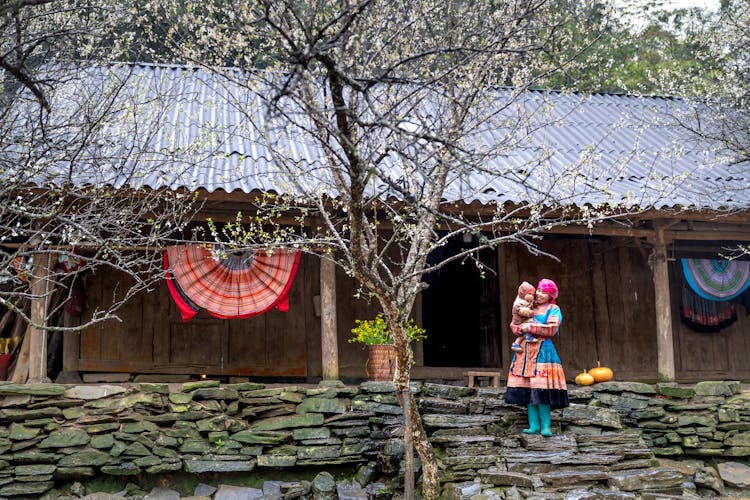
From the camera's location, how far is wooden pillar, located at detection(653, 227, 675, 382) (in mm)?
10211

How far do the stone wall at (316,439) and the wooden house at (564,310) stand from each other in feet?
2.64

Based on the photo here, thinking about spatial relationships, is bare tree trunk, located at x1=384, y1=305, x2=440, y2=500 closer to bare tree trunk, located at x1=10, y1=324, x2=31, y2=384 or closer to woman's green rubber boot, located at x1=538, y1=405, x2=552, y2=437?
woman's green rubber boot, located at x1=538, y1=405, x2=552, y2=437

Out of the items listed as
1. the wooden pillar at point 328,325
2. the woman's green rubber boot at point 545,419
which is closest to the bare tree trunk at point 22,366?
the wooden pillar at point 328,325

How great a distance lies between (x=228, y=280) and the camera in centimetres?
942

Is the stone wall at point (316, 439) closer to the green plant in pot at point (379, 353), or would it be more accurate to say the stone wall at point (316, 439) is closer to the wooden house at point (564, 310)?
the green plant in pot at point (379, 353)

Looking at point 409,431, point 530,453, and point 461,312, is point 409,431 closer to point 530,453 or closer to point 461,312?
Answer: point 530,453

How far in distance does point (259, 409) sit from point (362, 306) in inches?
104

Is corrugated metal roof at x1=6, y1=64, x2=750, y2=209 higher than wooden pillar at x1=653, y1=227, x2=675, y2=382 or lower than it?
higher

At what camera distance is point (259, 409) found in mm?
8898

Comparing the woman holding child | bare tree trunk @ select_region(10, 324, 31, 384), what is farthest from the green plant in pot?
bare tree trunk @ select_region(10, 324, 31, 384)

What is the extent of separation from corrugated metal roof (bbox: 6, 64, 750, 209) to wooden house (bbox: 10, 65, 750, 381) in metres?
0.08

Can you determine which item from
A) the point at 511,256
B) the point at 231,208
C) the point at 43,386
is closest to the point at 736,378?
the point at 511,256

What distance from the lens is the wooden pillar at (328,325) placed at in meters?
9.32

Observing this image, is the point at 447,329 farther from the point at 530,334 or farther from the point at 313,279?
the point at 530,334
